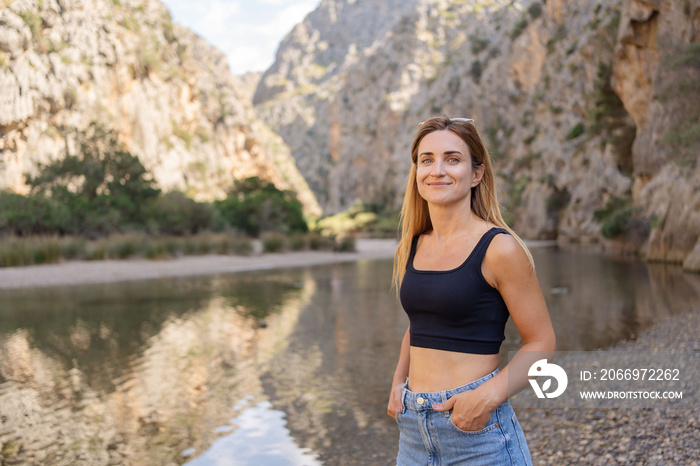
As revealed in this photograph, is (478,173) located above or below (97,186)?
below

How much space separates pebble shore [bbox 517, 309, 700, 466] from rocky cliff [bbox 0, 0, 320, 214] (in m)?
30.4

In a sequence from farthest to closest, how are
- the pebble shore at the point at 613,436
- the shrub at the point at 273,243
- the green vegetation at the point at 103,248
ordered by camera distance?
1. the shrub at the point at 273,243
2. the green vegetation at the point at 103,248
3. the pebble shore at the point at 613,436

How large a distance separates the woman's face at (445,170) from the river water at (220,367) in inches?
115

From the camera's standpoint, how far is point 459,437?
1718mm

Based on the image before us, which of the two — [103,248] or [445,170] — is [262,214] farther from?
[445,170]

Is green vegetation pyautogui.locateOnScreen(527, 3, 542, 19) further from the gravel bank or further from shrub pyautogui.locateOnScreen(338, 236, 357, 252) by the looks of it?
the gravel bank

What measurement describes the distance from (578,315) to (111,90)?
46.9m

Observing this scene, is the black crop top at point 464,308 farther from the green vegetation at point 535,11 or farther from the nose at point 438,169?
the green vegetation at point 535,11

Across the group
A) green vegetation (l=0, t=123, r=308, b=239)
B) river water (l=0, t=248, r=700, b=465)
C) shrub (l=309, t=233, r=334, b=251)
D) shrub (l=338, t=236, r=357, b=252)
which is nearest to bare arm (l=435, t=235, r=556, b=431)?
river water (l=0, t=248, r=700, b=465)

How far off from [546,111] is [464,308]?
56817 mm

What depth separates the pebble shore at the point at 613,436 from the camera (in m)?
3.62

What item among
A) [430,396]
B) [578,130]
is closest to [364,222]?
[578,130]

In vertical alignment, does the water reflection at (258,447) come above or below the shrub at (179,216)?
below

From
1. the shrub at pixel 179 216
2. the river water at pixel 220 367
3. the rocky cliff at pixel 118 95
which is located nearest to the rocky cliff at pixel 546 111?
the river water at pixel 220 367
